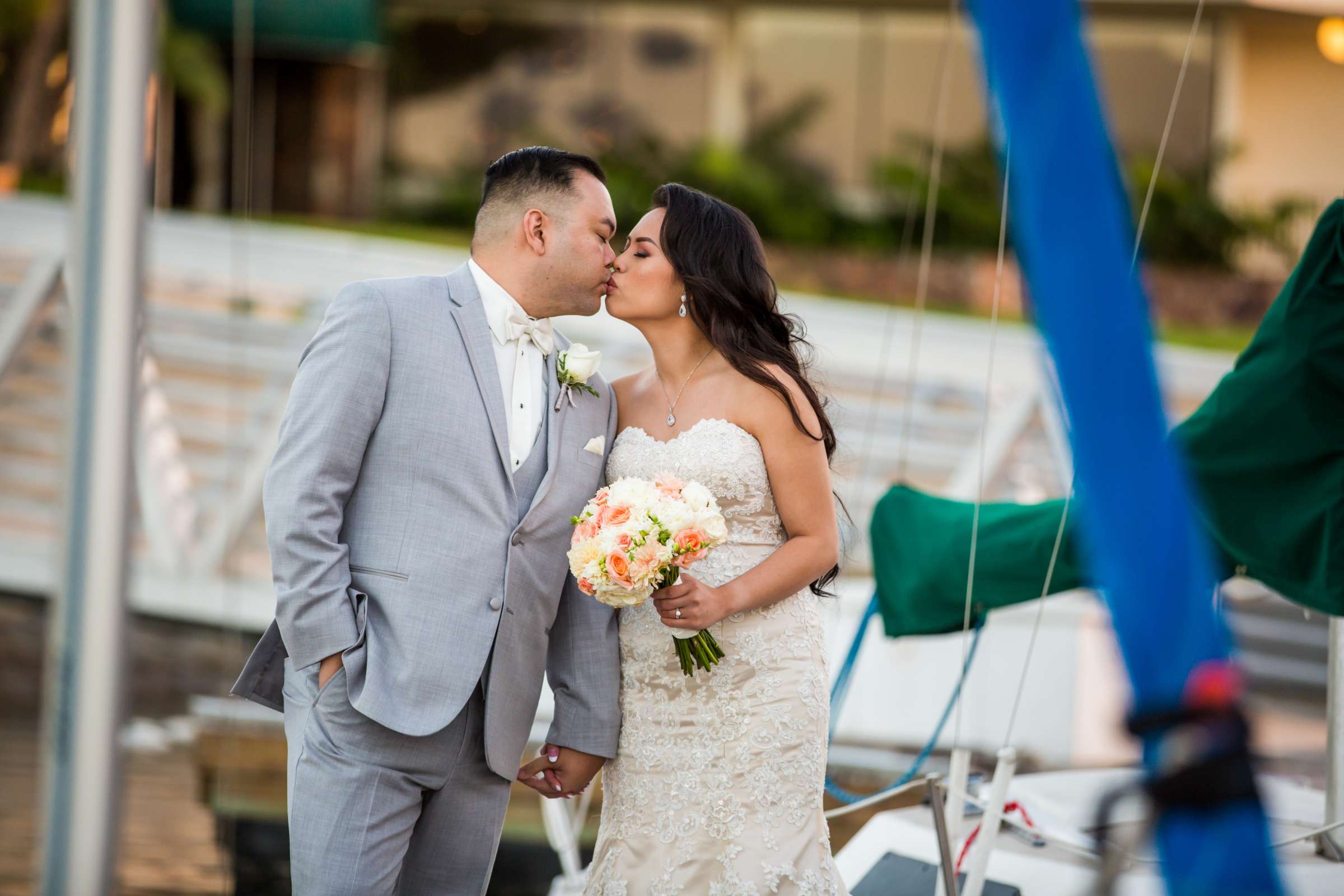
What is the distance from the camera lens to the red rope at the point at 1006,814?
12.1 ft

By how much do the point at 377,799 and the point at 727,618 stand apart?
89cm

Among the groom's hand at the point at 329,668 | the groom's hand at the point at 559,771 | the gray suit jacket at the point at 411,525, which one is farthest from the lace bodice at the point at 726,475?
the groom's hand at the point at 329,668

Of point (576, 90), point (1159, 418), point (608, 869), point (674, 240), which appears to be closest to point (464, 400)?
point (674, 240)

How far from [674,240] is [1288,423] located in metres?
1.45

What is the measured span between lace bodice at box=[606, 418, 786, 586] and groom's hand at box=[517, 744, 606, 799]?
0.51m

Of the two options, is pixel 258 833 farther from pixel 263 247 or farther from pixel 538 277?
pixel 263 247

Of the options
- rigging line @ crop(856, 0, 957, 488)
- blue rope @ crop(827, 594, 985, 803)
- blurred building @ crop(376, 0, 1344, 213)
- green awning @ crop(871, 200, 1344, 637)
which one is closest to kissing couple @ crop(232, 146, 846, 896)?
blue rope @ crop(827, 594, 985, 803)

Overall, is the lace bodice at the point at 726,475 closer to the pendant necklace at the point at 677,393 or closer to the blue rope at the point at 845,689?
the pendant necklace at the point at 677,393

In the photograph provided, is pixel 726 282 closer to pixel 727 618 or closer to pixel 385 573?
pixel 727 618

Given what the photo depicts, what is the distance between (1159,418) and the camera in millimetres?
902

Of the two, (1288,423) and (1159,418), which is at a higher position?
(1159,418)

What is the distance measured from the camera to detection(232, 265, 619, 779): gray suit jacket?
8.34 ft

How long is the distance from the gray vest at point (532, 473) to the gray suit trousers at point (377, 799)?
0.43 meters

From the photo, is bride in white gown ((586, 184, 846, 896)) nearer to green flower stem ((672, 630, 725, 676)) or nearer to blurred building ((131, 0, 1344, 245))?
green flower stem ((672, 630, 725, 676))
